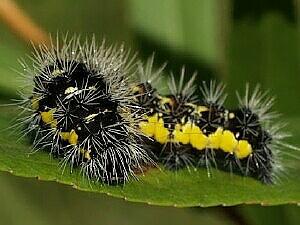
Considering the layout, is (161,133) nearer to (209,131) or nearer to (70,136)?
(209,131)

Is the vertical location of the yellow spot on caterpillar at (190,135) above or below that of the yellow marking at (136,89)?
below

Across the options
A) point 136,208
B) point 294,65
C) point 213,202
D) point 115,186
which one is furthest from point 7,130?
point 136,208

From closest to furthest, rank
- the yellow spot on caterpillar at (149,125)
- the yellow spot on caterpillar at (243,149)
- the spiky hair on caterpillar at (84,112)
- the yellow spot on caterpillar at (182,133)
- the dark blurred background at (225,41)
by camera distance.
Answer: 1. the spiky hair on caterpillar at (84,112)
2. the yellow spot on caterpillar at (149,125)
3. the yellow spot on caterpillar at (182,133)
4. the yellow spot on caterpillar at (243,149)
5. the dark blurred background at (225,41)

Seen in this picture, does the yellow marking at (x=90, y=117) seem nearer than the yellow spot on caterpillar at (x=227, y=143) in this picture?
Yes

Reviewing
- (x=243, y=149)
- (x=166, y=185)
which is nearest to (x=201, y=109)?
(x=243, y=149)

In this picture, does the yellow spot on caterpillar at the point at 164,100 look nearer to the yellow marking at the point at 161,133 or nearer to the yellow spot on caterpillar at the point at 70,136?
the yellow marking at the point at 161,133

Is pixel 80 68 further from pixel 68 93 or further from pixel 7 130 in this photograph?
pixel 7 130

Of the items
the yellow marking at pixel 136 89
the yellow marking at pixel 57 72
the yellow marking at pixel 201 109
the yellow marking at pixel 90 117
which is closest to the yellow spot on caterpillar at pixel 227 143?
the yellow marking at pixel 201 109
